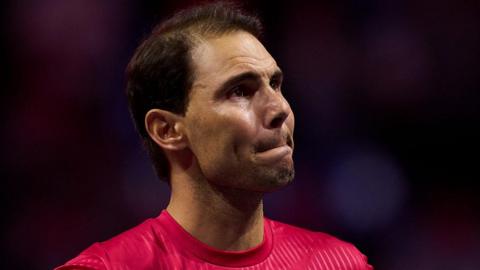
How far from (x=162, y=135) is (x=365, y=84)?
6.68 ft

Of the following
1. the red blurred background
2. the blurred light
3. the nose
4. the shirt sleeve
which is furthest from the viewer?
the blurred light

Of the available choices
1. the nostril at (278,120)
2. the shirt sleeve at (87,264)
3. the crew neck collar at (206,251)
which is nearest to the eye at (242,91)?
the nostril at (278,120)

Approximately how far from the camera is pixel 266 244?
84.1 inches

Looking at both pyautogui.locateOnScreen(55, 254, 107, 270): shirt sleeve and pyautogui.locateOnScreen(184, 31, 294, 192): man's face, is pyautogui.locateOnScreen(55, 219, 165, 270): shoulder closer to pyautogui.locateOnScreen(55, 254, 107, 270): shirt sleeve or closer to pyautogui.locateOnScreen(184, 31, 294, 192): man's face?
pyautogui.locateOnScreen(55, 254, 107, 270): shirt sleeve

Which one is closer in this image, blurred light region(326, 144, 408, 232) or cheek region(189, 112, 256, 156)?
cheek region(189, 112, 256, 156)

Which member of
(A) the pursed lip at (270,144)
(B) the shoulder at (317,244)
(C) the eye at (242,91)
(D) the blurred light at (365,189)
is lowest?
(D) the blurred light at (365,189)

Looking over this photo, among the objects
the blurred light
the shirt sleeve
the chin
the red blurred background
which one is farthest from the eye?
the blurred light

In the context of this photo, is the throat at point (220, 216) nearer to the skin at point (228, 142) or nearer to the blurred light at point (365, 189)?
the skin at point (228, 142)

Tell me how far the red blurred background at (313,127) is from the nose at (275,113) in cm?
165

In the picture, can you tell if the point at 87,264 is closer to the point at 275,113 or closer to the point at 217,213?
the point at 217,213

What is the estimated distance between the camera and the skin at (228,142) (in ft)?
6.42

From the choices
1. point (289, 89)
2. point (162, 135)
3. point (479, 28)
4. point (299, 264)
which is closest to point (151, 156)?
point (162, 135)

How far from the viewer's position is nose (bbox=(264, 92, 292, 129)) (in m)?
1.98

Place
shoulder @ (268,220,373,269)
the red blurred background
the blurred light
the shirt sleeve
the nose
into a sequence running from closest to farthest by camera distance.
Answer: the shirt sleeve < the nose < shoulder @ (268,220,373,269) < the red blurred background < the blurred light
